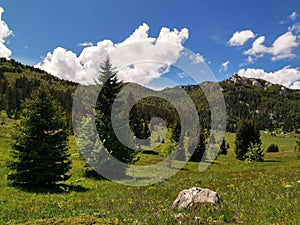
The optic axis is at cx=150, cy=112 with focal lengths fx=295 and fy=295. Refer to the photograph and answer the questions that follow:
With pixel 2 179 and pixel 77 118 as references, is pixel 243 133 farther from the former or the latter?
pixel 2 179

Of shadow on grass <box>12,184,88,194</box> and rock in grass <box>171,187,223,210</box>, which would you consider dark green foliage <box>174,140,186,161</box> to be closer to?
shadow on grass <box>12,184,88,194</box>

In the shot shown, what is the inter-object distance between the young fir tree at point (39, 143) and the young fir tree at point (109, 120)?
8.38 m

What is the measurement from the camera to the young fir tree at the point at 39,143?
21.6 metres

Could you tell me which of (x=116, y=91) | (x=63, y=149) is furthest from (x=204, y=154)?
(x=63, y=149)

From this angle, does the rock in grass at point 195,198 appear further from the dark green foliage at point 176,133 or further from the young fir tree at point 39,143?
the dark green foliage at point 176,133

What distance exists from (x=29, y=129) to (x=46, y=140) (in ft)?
4.89

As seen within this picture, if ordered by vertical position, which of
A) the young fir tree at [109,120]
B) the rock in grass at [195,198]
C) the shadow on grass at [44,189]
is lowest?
the shadow on grass at [44,189]

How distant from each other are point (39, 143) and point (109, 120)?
1164 cm

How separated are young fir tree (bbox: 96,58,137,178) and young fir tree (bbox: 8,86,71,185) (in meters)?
8.38

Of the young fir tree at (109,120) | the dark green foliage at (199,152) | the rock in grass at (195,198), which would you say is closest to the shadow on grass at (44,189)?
the young fir tree at (109,120)

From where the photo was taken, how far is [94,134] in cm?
3133

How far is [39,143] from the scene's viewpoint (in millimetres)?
22141

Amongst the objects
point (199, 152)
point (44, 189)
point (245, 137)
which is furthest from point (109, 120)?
point (245, 137)

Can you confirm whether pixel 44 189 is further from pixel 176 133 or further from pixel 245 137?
pixel 245 137
